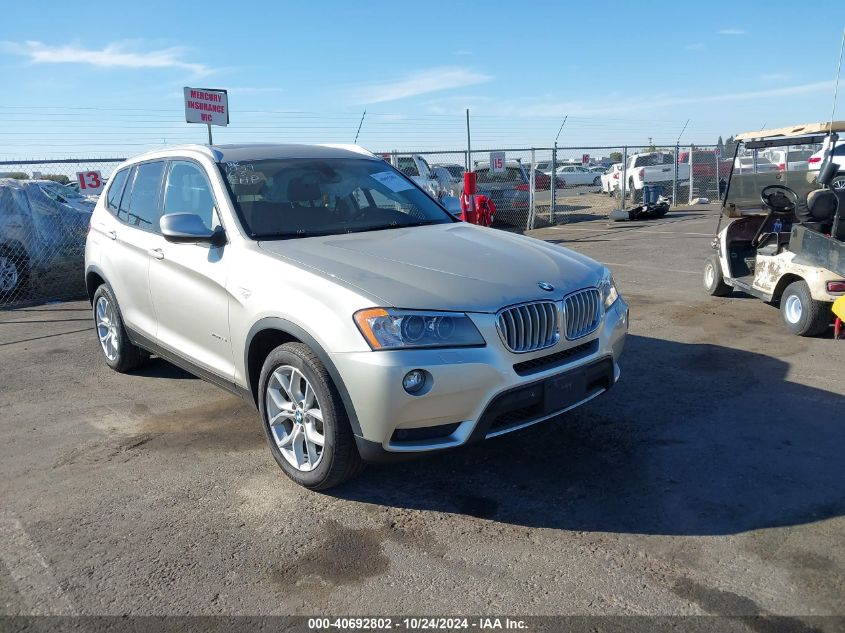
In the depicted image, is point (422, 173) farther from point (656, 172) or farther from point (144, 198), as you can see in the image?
point (144, 198)

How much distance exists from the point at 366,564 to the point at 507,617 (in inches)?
27.4

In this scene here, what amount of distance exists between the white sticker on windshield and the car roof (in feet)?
0.79

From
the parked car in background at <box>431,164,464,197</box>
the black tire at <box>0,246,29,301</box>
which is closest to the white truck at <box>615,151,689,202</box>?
the parked car in background at <box>431,164,464,197</box>

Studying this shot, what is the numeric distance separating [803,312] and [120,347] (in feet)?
19.3

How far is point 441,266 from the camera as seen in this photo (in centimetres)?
378

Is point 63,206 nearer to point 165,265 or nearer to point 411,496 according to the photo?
point 165,265

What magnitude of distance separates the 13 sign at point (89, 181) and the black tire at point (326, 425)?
32.3ft

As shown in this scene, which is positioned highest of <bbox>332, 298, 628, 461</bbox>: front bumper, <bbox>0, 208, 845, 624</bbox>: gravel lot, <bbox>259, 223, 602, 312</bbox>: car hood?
<bbox>259, 223, 602, 312</bbox>: car hood

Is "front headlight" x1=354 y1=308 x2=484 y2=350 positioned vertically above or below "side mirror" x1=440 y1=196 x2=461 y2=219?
below

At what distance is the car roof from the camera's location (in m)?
4.75

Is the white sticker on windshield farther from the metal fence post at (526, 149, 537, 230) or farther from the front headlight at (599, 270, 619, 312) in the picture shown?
the metal fence post at (526, 149, 537, 230)

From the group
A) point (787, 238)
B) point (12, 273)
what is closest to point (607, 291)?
point (787, 238)

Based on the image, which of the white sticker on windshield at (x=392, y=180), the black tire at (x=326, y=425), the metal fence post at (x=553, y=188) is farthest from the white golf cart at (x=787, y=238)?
the metal fence post at (x=553, y=188)

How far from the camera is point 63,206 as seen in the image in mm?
10727
